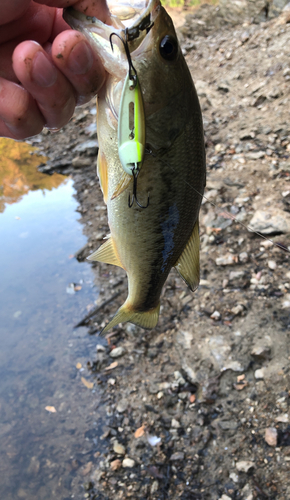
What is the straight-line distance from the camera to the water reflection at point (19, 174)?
6669mm

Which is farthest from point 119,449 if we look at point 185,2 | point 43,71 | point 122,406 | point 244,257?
point 185,2

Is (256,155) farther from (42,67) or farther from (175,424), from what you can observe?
(42,67)

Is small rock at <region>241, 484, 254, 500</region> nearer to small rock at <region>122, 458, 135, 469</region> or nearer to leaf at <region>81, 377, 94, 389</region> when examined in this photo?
small rock at <region>122, 458, 135, 469</region>

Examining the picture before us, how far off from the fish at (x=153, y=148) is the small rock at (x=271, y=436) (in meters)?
1.60

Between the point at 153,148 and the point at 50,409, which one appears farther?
the point at 50,409

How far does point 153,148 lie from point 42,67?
1.66 ft

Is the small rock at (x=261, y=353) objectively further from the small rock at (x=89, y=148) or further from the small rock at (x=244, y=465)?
the small rock at (x=89, y=148)

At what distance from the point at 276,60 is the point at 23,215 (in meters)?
5.14

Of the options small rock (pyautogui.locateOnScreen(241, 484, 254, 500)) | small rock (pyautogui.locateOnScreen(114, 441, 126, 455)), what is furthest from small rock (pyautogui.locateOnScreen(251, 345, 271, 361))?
small rock (pyautogui.locateOnScreen(114, 441, 126, 455))

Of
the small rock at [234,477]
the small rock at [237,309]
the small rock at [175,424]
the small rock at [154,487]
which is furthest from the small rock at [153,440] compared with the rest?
the small rock at [237,309]

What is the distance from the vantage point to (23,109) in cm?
145

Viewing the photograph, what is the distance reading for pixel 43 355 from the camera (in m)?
3.80

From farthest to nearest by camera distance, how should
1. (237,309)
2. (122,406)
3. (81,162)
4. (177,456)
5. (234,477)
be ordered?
(81,162)
(237,309)
(122,406)
(177,456)
(234,477)

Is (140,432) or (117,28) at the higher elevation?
(117,28)
